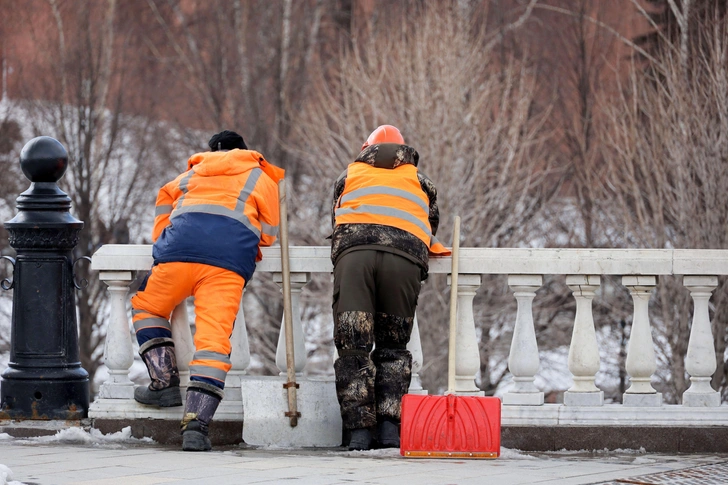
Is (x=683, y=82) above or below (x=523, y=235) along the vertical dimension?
above

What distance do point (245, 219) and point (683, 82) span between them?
12053 mm

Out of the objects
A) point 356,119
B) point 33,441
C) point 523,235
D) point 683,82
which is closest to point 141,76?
point 356,119

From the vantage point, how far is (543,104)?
23531mm

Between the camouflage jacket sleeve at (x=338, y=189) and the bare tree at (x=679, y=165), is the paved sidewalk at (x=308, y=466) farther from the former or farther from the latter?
the bare tree at (x=679, y=165)

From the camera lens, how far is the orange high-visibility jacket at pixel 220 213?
631 centimetres

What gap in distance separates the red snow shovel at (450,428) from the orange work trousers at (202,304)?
1.02 meters

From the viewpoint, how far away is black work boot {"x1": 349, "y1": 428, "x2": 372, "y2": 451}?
6.20 metres

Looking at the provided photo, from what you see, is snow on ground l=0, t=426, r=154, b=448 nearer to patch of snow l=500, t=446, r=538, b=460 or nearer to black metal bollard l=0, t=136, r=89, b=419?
black metal bollard l=0, t=136, r=89, b=419

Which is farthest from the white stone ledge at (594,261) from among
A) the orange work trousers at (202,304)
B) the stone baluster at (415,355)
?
the orange work trousers at (202,304)

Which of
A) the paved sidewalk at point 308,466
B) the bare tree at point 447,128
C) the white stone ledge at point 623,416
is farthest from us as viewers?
the bare tree at point 447,128

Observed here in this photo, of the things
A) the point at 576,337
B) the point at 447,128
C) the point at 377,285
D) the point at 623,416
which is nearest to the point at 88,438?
the point at 377,285

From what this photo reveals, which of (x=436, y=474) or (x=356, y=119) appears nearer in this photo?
(x=436, y=474)

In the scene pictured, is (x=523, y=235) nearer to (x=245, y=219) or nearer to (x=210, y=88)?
(x=210, y=88)

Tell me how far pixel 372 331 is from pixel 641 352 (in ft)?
4.87
